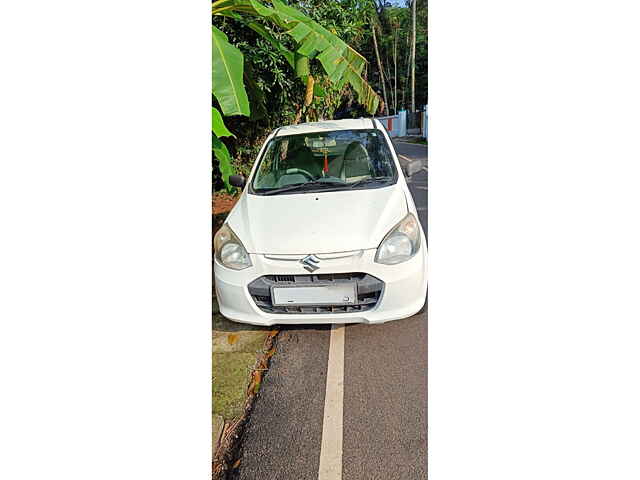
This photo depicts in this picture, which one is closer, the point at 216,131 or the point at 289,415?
the point at 289,415

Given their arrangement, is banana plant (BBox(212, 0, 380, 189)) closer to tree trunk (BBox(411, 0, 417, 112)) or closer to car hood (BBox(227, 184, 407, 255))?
car hood (BBox(227, 184, 407, 255))

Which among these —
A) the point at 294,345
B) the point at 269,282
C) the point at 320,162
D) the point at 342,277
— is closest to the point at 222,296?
the point at 269,282

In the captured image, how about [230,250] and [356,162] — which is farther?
[356,162]

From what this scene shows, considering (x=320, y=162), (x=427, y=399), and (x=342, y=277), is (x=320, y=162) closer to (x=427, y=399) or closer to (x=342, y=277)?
(x=342, y=277)

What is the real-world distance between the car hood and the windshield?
116mm

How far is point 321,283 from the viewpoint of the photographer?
6.34 ft

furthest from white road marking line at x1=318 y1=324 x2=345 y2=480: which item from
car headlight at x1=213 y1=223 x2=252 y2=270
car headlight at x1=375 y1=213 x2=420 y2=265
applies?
car headlight at x1=213 y1=223 x2=252 y2=270

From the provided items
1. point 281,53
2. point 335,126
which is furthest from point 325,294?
point 281,53

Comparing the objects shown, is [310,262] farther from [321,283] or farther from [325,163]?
[325,163]

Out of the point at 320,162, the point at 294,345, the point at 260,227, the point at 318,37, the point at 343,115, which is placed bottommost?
the point at 294,345

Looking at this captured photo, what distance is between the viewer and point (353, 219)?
205 cm

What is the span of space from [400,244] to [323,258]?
0.39 metres

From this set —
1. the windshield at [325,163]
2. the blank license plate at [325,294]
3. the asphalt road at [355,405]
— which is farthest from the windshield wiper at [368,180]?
the blank license plate at [325,294]

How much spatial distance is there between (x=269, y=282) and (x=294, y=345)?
0.45 metres
